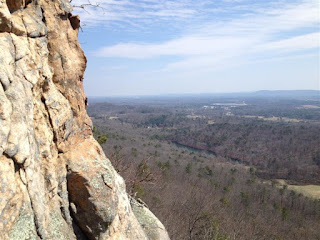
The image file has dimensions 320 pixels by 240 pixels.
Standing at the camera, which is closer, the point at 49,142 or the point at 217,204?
the point at 49,142

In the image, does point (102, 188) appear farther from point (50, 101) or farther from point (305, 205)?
point (305, 205)

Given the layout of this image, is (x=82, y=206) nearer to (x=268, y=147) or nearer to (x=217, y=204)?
(x=217, y=204)

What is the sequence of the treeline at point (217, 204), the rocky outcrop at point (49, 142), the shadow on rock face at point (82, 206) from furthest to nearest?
the treeline at point (217, 204) → the shadow on rock face at point (82, 206) → the rocky outcrop at point (49, 142)

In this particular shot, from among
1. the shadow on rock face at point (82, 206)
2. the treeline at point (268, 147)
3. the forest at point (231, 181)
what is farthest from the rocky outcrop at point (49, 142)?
the treeline at point (268, 147)

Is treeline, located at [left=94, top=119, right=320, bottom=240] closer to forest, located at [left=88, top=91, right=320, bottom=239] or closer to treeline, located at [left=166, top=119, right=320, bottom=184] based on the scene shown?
forest, located at [left=88, top=91, right=320, bottom=239]

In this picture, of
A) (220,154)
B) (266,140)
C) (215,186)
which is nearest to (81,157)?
(215,186)

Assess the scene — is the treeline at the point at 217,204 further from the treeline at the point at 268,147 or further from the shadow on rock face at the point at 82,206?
the treeline at the point at 268,147

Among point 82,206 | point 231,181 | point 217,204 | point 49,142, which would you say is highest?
point 49,142

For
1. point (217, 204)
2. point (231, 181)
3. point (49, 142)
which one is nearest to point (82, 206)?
point (49, 142)
